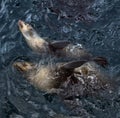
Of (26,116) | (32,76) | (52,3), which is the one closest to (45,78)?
(32,76)

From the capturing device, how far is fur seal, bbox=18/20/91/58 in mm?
7266

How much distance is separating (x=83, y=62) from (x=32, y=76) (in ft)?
3.42

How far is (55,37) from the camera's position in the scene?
7762mm

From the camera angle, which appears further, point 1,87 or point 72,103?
point 1,87

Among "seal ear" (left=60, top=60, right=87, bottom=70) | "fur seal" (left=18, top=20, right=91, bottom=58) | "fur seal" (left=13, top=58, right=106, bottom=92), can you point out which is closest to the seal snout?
"fur seal" (left=18, top=20, right=91, bottom=58)

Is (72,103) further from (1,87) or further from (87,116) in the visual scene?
(1,87)

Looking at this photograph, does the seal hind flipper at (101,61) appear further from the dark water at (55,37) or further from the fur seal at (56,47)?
the fur seal at (56,47)

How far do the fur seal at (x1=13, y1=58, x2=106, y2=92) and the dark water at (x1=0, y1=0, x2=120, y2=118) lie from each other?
0.48ft

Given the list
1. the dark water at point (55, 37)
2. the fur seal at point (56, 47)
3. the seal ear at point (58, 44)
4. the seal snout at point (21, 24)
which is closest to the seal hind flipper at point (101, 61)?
the dark water at point (55, 37)

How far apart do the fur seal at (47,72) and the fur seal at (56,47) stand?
322mm

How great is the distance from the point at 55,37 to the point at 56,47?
0.57 meters

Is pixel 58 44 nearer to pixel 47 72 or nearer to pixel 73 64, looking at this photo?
pixel 47 72

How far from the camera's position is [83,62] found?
6.54 meters

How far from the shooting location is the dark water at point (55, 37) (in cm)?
658
